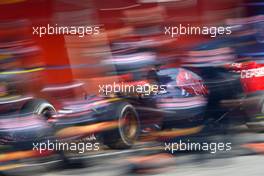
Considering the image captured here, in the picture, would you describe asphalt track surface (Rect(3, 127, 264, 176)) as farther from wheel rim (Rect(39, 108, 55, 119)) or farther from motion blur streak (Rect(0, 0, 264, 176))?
wheel rim (Rect(39, 108, 55, 119))

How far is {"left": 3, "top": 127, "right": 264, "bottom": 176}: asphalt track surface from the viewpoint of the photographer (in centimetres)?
591

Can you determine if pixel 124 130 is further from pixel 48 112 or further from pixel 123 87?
pixel 48 112

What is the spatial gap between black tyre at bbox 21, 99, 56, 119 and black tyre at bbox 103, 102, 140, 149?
51 centimetres

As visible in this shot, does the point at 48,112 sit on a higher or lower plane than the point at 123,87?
lower

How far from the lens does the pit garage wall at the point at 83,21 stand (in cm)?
616

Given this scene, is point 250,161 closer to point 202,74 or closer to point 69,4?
point 202,74

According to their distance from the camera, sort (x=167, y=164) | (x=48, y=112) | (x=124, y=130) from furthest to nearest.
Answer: (x=124, y=130), (x=48, y=112), (x=167, y=164)

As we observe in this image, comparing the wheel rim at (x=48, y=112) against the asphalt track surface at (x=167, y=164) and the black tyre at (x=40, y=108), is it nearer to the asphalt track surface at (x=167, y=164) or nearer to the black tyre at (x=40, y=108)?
the black tyre at (x=40, y=108)

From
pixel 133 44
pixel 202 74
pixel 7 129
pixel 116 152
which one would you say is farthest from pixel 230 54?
pixel 7 129

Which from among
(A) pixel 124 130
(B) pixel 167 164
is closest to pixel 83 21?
(A) pixel 124 130

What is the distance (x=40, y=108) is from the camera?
6051 mm

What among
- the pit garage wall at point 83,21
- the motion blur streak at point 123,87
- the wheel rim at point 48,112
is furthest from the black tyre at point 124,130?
the wheel rim at point 48,112

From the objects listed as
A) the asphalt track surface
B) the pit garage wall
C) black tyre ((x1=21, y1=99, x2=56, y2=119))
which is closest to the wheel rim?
black tyre ((x1=21, y1=99, x2=56, y2=119))

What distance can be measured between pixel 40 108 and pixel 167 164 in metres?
1.16
